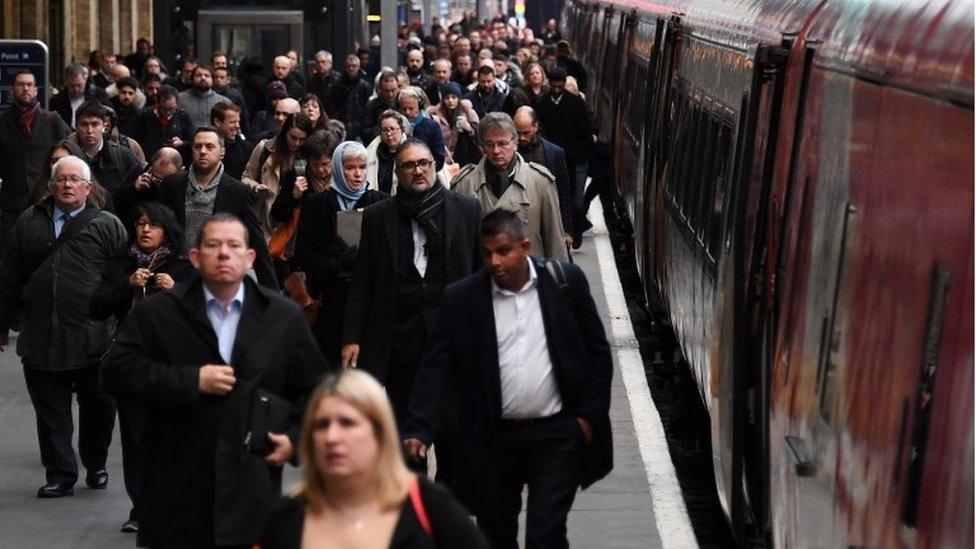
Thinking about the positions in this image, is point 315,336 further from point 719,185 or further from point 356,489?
point 356,489

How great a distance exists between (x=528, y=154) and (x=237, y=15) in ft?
49.4

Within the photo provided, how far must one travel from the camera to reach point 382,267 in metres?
9.88

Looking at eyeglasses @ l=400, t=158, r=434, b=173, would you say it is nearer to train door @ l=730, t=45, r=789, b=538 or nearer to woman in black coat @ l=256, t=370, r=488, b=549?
train door @ l=730, t=45, r=789, b=538

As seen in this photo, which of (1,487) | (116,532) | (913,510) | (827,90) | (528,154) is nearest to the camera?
(913,510)

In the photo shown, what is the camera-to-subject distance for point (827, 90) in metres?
7.79

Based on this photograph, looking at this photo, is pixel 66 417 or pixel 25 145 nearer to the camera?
pixel 66 417

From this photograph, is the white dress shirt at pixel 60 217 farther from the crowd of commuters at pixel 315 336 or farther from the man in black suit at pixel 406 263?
the man in black suit at pixel 406 263

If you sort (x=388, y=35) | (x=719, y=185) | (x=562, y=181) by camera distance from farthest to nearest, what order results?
1. (x=388, y=35)
2. (x=562, y=181)
3. (x=719, y=185)

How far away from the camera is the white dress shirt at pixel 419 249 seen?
9891mm

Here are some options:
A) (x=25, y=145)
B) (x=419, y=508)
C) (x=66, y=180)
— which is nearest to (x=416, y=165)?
(x=66, y=180)

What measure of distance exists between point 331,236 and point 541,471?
121 inches

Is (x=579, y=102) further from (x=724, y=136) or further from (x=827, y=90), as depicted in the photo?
(x=827, y=90)

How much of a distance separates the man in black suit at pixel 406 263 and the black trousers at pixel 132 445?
946mm

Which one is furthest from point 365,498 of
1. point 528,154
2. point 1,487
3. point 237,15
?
point 237,15
